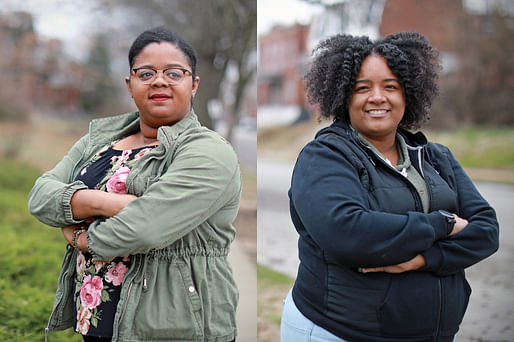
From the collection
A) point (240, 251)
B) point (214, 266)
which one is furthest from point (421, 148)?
point (240, 251)

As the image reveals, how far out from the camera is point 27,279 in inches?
155

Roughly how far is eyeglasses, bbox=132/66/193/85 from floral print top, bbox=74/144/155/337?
0.26m

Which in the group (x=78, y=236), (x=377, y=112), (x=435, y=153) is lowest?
(x=78, y=236)

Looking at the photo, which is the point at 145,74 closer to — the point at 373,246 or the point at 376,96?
the point at 376,96

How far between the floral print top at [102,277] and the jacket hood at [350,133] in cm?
69

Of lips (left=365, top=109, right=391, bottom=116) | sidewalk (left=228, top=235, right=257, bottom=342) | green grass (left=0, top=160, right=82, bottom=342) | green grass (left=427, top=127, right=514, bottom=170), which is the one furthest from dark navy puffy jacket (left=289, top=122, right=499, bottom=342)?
green grass (left=427, top=127, right=514, bottom=170)

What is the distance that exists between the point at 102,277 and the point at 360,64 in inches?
48.6

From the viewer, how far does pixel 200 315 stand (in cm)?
176

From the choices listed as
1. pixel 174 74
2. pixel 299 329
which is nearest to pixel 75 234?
pixel 174 74

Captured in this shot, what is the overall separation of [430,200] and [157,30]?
1.22 m

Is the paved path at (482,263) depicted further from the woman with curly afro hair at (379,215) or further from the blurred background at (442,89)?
the woman with curly afro hair at (379,215)

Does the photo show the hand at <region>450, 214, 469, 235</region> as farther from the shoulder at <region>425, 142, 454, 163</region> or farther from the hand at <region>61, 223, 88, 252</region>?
the hand at <region>61, 223, 88, 252</region>

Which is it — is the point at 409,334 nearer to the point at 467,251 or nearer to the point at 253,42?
the point at 467,251

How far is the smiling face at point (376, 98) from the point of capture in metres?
1.91
